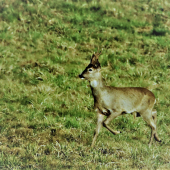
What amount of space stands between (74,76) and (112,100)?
1172mm

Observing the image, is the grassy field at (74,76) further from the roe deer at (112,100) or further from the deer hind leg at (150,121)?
the roe deer at (112,100)

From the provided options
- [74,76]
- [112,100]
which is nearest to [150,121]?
[112,100]

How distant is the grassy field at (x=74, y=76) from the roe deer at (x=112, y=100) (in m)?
0.32

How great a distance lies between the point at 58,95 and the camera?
4914mm

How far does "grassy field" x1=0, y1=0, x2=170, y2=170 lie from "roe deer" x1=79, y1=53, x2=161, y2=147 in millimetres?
316

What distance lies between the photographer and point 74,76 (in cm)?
511

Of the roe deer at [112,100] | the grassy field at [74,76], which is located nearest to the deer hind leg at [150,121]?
the roe deer at [112,100]

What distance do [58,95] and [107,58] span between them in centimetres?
117

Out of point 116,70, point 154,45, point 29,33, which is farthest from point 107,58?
point 29,33

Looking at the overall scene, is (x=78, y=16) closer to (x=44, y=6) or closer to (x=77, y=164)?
(x=44, y=6)

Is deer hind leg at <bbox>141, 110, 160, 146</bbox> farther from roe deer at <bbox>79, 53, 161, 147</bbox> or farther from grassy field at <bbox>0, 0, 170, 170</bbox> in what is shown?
grassy field at <bbox>0, 0, 170, 170</bbox>

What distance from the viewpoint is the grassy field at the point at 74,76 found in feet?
13.9

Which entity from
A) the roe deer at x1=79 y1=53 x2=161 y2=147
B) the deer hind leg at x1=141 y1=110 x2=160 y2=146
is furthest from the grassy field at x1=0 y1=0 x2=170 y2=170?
the roe deer at x1=79 y1=53 x2=161 y2=147

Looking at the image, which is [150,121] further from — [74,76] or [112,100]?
[74,76]
